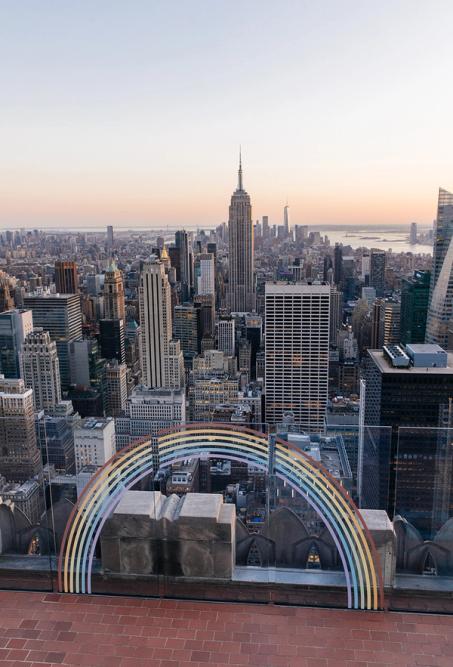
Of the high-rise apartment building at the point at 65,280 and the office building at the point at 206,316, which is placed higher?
the high-rise apartment building at the point at 65,280

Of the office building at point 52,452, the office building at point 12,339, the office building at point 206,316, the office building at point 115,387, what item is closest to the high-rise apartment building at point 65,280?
the office building at point 206,316

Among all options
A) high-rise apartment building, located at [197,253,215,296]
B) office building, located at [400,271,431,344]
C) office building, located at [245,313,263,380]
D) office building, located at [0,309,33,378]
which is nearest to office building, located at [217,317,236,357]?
office building, located at [245,313,263,380]

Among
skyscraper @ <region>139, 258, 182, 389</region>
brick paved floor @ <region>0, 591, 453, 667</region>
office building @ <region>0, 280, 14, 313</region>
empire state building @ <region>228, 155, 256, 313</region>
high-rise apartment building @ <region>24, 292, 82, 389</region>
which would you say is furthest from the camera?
empire state building @ <region>228, 155, 256, 313</region>

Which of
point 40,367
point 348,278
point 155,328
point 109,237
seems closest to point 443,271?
point 155,328

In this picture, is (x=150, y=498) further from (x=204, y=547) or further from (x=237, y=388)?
(x=237, y=388)

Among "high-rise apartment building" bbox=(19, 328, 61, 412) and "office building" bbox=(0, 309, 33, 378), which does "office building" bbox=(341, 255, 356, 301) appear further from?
"high-rise apartment building" bbox=(19, 328, 61, 412)

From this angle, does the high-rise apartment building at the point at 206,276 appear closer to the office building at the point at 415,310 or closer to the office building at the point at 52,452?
the office building at the point at 415,310
